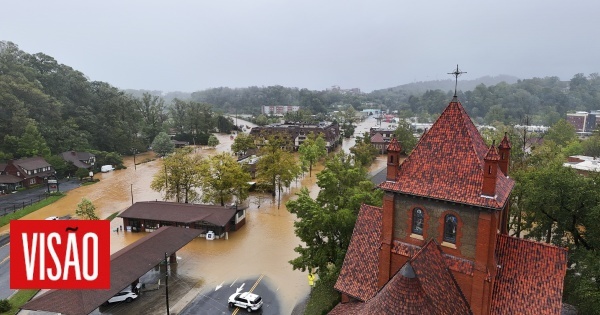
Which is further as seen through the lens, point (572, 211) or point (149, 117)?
point (149, 117)

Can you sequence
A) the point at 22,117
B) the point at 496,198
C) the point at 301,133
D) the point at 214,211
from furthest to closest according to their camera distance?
the point at 301,133 < the point at 22,117 < the point at 214,211 < the point at 496,198

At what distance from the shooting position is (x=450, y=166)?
16922mm

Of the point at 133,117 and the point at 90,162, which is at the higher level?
the point at 133,117

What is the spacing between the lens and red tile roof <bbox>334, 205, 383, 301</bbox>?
65.4ft

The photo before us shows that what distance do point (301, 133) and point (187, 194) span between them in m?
54.6

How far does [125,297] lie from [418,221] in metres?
23.1

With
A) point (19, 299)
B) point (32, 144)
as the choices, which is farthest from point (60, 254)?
point (32, 144)

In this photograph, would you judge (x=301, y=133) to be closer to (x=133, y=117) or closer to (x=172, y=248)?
(x=133, y=117)

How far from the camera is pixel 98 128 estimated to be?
91.5 metres

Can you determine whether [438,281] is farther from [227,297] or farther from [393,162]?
[227,297]

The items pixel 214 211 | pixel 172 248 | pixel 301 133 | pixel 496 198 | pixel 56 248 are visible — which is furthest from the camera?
pixel 301 133

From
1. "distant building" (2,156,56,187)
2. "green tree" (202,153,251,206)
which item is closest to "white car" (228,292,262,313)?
"green tree" (202,153,251,206)

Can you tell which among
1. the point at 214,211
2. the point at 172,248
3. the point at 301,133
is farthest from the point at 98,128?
the point at 172,248

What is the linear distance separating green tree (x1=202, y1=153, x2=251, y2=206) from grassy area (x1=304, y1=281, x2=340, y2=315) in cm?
2160
